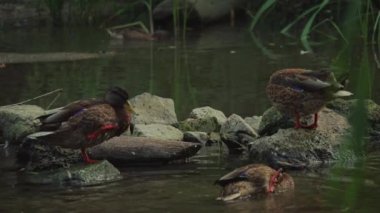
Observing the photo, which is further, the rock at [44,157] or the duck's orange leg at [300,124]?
the duck's orange leg at [300,124]

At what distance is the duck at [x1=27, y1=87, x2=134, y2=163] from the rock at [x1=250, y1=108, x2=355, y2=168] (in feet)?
3.31

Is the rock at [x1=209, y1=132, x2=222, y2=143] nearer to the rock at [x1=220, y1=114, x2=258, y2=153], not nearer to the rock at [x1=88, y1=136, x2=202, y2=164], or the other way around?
the rock at [x1=220, y1=114, x2=258, y2=153]

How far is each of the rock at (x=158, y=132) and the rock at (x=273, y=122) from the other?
0.67 metres

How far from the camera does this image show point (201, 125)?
6.53 meters

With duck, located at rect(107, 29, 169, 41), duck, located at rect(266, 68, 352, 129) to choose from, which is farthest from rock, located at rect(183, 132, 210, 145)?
duck, located at rect(107, 29, 169, 41)

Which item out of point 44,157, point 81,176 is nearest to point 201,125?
point 44,157

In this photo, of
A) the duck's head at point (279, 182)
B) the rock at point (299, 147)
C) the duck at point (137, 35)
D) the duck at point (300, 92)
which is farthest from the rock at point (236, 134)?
the duck at point (137, 35)

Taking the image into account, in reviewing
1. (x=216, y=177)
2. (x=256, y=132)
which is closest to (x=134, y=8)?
(x=256, y=132)

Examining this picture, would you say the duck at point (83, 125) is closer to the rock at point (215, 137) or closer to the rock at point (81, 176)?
the rock at point (81, 176)

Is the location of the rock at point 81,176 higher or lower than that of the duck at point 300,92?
lower

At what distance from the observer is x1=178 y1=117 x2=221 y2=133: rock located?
6.51 m

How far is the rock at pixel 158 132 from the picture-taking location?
19.8 feet

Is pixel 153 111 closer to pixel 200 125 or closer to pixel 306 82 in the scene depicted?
pixel 200 125

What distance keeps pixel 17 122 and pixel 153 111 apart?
118 cm
